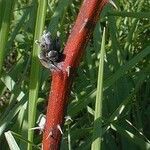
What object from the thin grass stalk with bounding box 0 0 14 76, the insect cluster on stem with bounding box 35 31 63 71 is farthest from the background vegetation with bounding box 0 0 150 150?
the insect cluster on stem with bounding box 35 31 63 71

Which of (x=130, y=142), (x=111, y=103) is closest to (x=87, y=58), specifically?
(x=111, y=103)

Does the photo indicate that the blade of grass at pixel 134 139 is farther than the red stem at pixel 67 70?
Yes

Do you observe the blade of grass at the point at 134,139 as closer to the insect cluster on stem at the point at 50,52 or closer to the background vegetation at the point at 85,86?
the background vegetation at the point at 85,86

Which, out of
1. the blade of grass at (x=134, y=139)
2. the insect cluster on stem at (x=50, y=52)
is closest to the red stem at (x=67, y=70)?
the insect cluster on stem at (x=50, y=52)

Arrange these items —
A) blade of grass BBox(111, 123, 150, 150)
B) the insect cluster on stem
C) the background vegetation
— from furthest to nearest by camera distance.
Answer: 1. blade of grass BBox(111, 123, 150, 150)
2. the background vegetation
3. the insect cluster on stem

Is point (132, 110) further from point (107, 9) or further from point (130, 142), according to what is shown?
point (107, 9)

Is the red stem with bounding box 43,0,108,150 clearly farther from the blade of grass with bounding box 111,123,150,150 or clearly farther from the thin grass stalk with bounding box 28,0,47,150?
the blade of grass with bounding box 111,123,150,150

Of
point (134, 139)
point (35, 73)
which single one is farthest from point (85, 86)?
point (35, 73)

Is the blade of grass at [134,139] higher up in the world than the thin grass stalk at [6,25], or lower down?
lower down
